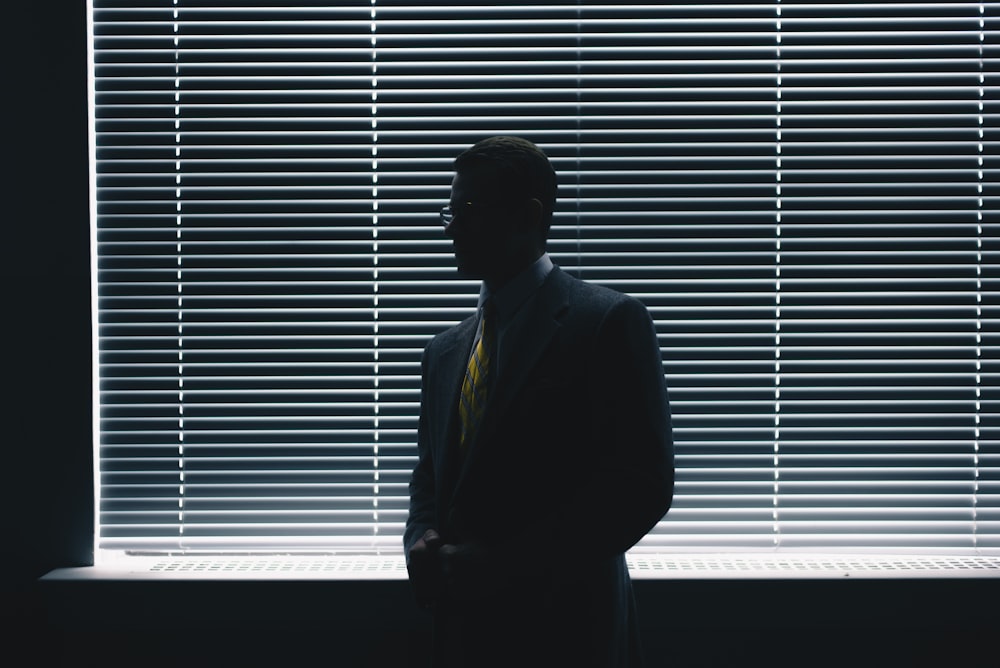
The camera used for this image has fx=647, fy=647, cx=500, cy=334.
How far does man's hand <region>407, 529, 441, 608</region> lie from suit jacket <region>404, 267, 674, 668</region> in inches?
1.2

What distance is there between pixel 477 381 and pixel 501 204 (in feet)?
1.22

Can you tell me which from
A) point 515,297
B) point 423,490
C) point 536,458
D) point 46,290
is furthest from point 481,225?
point 46,290

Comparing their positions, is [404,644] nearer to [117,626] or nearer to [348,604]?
[348,604]

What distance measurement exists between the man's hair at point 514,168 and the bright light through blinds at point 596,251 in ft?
2.05

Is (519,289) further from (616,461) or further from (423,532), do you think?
(423,532)

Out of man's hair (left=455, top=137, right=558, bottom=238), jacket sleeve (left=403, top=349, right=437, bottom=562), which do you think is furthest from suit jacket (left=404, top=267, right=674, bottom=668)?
man's hair (left=455, top=137, right=558, bottom=238)

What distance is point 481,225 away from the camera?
1.33m

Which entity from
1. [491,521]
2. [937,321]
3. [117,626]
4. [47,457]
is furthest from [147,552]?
[937,321]

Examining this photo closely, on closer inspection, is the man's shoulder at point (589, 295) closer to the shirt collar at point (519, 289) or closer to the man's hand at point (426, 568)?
the shirt collar at point (519, 289)

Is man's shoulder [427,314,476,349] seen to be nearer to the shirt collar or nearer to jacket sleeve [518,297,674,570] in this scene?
the shirt collar

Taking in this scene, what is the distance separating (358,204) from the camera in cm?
197

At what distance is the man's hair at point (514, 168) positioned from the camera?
132 centimetres

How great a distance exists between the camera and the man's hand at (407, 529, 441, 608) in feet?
4.05

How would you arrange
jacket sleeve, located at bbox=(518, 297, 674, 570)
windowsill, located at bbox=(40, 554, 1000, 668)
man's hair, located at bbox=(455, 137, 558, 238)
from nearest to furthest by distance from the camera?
jacket sleeve, located at bbox=(518, 297, 674, 570) < man's hair, located at bbox=(455, 137, 558, 238) < windowsill, located at bbox=(40, 554, 1000, 668)
